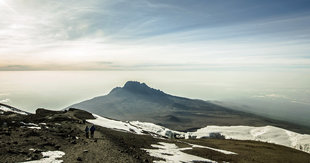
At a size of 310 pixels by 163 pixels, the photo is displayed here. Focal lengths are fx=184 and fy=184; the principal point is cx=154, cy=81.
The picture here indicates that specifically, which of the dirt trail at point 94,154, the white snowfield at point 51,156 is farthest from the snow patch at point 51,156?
the dirt trail at point 94,154

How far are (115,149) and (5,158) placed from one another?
47.0 ft

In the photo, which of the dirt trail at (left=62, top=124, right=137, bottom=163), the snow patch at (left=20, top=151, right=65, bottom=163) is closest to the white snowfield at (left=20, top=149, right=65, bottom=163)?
the snow patch at (left=20, top=151, right=65, bottom=163)

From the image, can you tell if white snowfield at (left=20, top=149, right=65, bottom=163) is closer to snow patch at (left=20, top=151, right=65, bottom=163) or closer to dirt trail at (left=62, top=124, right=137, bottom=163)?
snow patch at (left=20, top=151, right=65, bottom=163)

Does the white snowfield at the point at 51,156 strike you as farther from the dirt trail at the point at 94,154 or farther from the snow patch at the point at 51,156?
the dirt trail at the point at 94,154

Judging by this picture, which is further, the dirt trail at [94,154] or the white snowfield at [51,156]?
the dirt trail at [94,154]

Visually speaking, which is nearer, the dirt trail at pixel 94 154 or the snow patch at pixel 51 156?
the snow patch at pixel 51 156

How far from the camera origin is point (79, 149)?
2903 cm

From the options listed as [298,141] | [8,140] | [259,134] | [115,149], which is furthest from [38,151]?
[259,134]

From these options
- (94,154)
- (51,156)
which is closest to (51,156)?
(51,156)

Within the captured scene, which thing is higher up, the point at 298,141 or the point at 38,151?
the point at 38,151

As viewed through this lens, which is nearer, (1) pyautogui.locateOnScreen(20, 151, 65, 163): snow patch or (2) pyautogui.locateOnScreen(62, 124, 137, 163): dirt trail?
(1) pyautogui.locateOnScreen(20, 151, 65, 163): snow patch

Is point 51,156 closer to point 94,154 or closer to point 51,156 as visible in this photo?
point 51,156

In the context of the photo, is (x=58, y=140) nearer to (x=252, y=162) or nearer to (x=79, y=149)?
(x=79, y=149)

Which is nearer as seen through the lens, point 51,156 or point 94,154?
point 51,156
